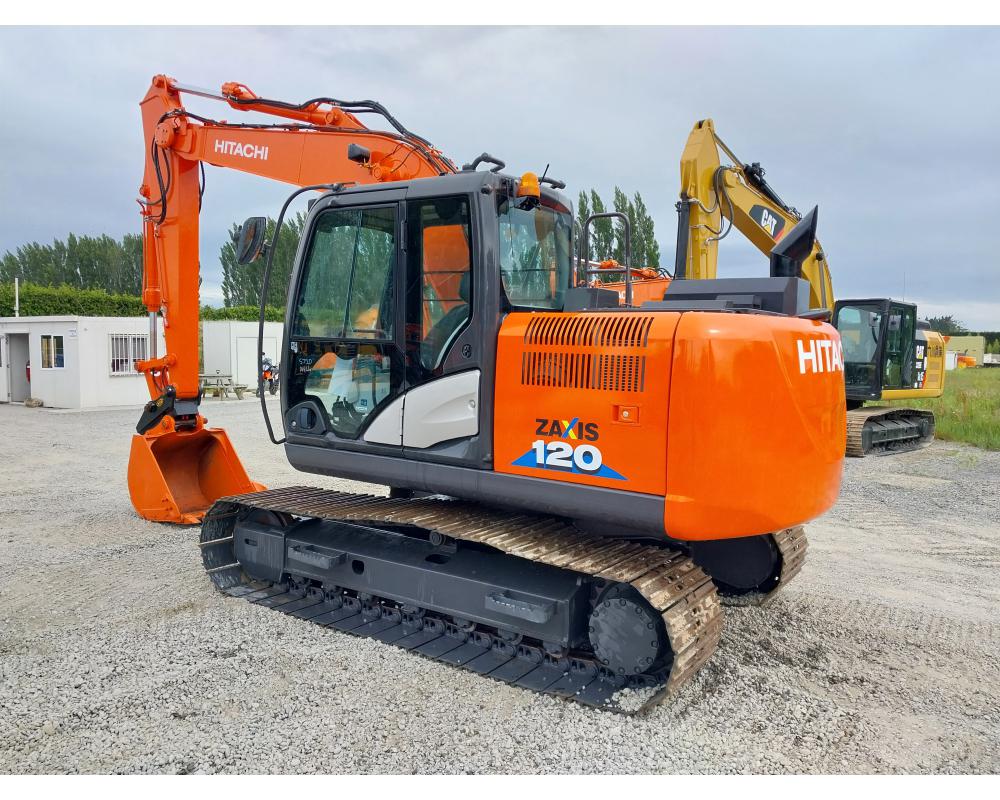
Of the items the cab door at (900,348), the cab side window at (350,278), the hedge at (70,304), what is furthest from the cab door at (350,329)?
the hedge at (70,304)

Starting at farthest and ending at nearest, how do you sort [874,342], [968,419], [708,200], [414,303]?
[968,419], [874,342], [708,200], [414,303]

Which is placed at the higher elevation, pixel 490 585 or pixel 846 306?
pixel 846 306

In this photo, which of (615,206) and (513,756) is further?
(615,206)

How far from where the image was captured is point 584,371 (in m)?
3.92

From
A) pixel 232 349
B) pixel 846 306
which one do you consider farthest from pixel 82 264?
pixel 846 306

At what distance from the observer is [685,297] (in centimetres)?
467

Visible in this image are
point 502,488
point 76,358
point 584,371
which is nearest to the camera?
point 584,371

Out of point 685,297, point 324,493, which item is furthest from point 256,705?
point 685,297

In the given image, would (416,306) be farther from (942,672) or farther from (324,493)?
(942,672)

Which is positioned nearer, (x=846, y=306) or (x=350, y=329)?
(x=350, y=329)

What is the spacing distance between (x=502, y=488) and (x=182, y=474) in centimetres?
464

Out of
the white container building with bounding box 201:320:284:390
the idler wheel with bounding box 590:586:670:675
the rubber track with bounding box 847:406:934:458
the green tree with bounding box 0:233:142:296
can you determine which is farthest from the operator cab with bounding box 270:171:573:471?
the green tree with bounding box 0:233:142:296

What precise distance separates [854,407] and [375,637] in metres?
12.7

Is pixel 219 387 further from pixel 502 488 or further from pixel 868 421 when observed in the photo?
pixel 502 488
